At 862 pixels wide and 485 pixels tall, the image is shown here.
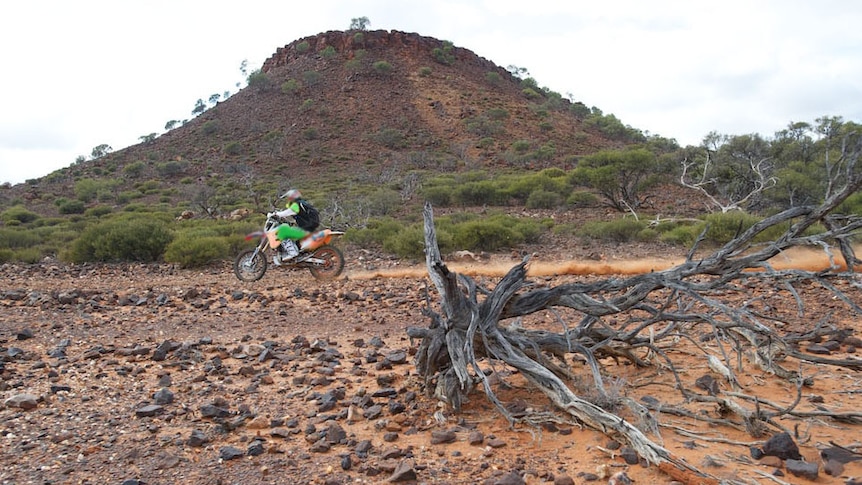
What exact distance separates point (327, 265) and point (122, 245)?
5.18 metres

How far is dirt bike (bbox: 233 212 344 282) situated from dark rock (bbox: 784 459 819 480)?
7916mm

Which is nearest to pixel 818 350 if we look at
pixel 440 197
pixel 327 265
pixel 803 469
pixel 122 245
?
pixel 803 469

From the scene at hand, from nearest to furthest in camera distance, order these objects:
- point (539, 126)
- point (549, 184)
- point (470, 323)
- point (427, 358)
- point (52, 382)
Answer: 1. point (470, 323)
2. point (427, 358)
3. point (52, 382)
4. point (549, 184)
5. point (539, 126)

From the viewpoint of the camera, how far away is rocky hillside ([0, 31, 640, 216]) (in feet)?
135

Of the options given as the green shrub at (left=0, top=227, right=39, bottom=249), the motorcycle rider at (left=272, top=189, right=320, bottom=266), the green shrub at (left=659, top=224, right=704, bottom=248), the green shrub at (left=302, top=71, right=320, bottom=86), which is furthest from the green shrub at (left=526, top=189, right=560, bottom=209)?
the green shrub at (left=302, top=71, right=320, bottom=86)

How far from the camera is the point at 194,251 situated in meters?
11.8

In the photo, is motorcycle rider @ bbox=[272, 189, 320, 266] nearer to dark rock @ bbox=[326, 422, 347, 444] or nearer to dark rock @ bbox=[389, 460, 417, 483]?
dark rock @ bbox=[326, 422, 347, 444]

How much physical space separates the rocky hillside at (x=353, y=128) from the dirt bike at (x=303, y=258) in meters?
24.3

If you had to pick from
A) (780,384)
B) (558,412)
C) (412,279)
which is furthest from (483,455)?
(412,279)

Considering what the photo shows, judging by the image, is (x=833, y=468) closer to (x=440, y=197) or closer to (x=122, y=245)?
(x=122, y=245)

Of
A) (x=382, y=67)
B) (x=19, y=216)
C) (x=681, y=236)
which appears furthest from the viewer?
(x=382, y=67)

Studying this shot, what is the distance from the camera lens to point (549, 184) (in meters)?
24.8

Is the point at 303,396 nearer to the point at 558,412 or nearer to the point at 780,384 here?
the point at 558,412

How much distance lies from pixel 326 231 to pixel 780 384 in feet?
23.2
